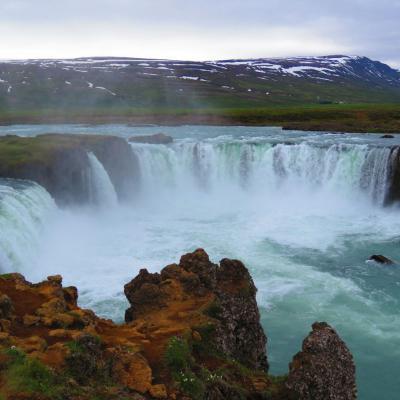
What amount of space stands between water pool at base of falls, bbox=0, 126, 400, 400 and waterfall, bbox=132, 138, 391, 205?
11 centimetres

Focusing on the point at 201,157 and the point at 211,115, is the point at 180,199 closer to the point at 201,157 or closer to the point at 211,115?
the point at 201,157

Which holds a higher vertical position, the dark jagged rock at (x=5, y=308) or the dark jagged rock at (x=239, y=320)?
the dark jagged rock at (x=5, y=308)

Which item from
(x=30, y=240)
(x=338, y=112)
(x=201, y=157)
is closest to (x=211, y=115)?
(x=338, y=112)

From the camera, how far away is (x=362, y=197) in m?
47.4

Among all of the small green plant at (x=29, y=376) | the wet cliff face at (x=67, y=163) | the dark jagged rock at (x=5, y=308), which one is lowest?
the wet cliff face at (x=67, y=163)

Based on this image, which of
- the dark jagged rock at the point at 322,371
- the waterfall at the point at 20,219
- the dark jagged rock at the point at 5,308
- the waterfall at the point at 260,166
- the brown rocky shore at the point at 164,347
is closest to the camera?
the brown rocky shore at the point at 164,347

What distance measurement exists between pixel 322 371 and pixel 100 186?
33.5 m

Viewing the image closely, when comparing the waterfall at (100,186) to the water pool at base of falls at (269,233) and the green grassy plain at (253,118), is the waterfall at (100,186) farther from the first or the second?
the green grassy plain at (253,118)

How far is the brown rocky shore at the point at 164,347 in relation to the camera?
10.8m

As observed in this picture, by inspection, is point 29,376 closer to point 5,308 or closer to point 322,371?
point 5,308

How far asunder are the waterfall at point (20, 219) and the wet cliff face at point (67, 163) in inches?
106

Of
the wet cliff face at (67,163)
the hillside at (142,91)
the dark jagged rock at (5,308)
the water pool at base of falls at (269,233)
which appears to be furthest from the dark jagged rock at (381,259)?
the hillside at (142,91)

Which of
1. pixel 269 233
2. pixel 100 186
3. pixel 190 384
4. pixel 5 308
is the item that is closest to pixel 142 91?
pixel 100 186

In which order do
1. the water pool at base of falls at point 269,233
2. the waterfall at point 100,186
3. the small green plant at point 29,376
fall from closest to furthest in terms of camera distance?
the small green plant at point 29,376 → the water pool at base of falls at point 269,233 → the waterfall at point 100,186
